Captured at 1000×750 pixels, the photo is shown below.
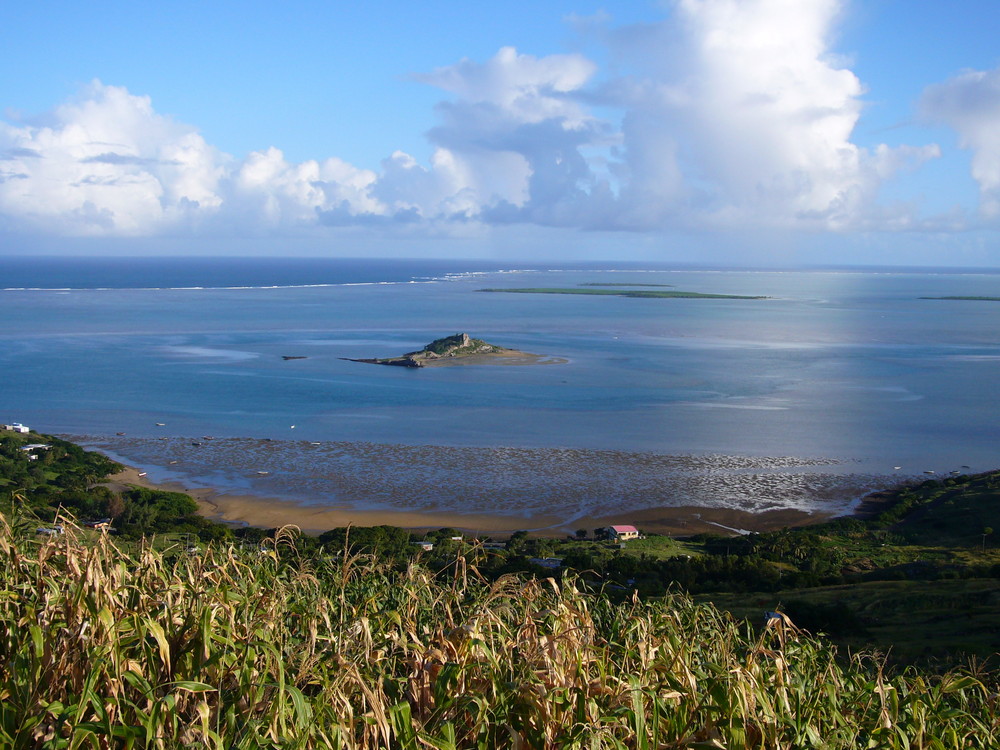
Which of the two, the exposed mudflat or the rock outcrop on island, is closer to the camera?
the exposed mudflat

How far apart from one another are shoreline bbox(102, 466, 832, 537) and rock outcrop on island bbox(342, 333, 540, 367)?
86.4ft

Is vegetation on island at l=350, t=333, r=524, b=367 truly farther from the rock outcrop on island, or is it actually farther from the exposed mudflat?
the exposed mudflat

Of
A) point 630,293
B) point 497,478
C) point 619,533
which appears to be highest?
point 630,293

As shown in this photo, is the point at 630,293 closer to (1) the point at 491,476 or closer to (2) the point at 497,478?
(1) the point at 491,476

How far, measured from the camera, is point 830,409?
36.2 metres

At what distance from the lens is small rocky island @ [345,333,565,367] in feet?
161

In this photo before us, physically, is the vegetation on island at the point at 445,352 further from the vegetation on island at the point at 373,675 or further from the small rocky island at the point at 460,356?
the vegetation on island at the point at 373,675

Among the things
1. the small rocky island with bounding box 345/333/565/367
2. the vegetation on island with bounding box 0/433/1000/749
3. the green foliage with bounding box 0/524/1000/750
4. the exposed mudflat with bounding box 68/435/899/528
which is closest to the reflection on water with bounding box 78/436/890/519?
the exposed mudflat with bounding box 68/435/899/528

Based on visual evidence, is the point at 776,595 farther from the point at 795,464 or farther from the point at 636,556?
the point at 795,464

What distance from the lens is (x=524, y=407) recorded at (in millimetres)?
36344

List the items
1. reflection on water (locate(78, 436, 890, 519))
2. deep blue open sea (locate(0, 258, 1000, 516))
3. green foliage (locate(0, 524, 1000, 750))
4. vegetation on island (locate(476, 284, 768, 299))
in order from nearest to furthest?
green foliage (locate(0, 524, 1000, 750)), reflection on water (locate(78, 436, 890, 519)), deep blue open sea (locate(0, 258, 1000, 516)), vegetation on island (locate(476, 284, 768, 299))

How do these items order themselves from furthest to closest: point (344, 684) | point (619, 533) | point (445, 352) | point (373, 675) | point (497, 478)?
point (445, 352) < point (497, 478) < point (619, 533) < point (373, 675) < point (344, 684)

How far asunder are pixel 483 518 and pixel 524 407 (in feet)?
49.5

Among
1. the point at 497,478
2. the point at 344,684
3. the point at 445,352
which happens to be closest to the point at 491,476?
the point at 497,478
